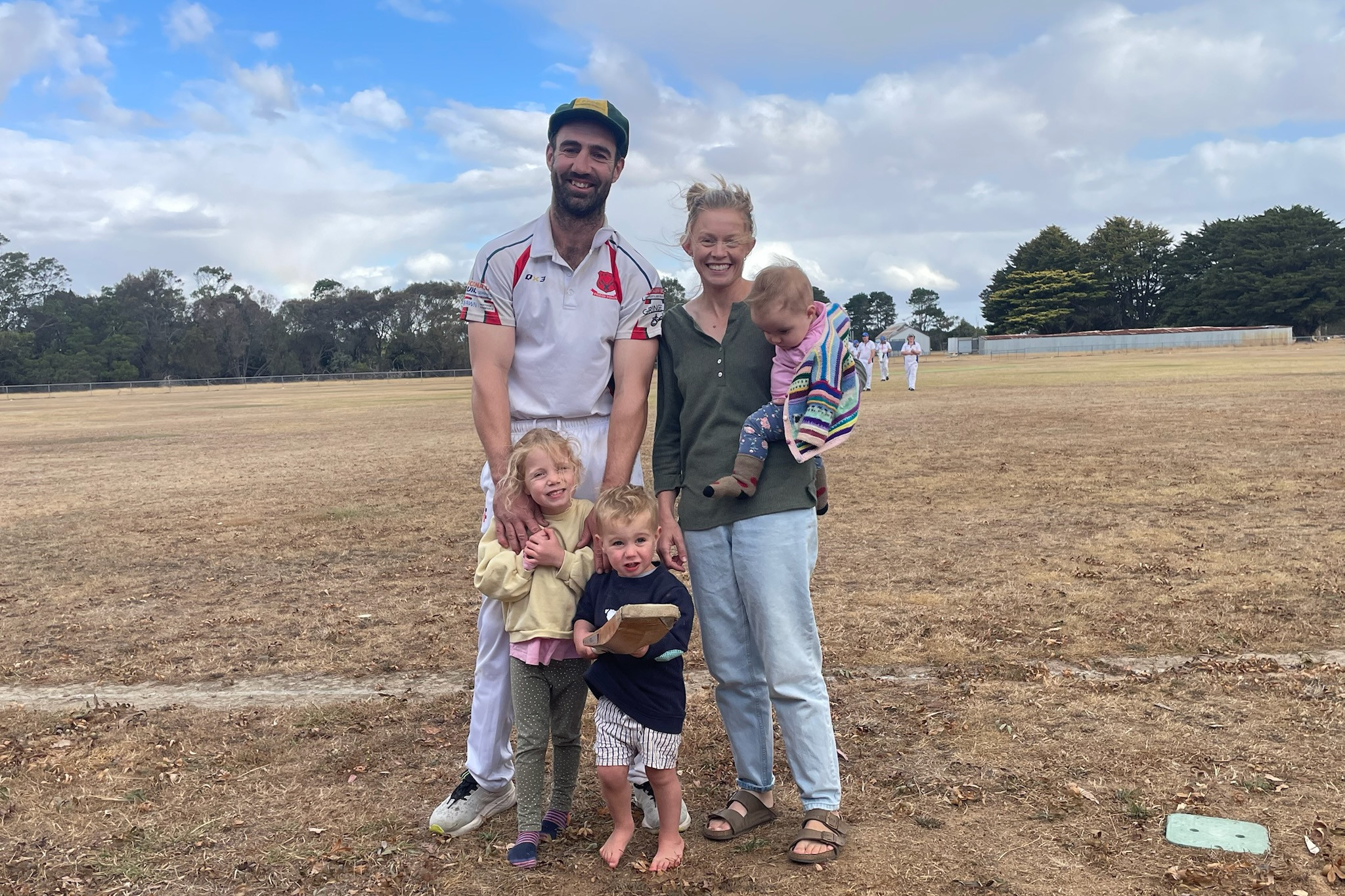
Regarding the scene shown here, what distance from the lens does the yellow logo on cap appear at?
336 cm

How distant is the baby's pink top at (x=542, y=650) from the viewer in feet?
10.8

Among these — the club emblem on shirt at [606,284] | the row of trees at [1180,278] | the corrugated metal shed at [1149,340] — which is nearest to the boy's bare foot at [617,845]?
the club emblem on shirt at [606,284]

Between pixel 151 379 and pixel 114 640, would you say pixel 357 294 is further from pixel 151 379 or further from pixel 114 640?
pixel 114 640

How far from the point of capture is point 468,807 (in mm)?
3586

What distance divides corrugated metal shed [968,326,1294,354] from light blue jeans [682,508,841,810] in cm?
6624

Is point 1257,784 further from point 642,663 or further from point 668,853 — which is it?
point 642,663

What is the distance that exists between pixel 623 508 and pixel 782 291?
877 mm

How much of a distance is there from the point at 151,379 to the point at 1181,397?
270 ft

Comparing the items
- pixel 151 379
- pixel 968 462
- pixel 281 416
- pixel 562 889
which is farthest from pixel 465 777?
pixel 151 379

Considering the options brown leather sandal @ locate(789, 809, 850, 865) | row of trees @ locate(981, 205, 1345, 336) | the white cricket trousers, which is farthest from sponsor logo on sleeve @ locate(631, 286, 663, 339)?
row of trees @ locate(981, 205, 1345, 336)

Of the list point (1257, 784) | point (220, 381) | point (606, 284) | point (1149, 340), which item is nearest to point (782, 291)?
point (606, 284)

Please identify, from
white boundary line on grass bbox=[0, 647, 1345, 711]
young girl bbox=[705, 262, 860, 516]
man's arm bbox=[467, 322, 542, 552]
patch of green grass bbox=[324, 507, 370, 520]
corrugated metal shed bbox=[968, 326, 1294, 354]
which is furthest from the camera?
corrugated metal shed bbox=[968, 326, 1294, 354]

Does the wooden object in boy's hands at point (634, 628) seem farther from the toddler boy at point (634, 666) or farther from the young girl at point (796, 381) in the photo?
the young girl at point (796, 381)

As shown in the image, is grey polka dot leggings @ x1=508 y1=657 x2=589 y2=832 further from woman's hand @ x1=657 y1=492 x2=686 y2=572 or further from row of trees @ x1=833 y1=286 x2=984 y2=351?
row of trees @ x1=833 y1=286 x2=984 y2=351
